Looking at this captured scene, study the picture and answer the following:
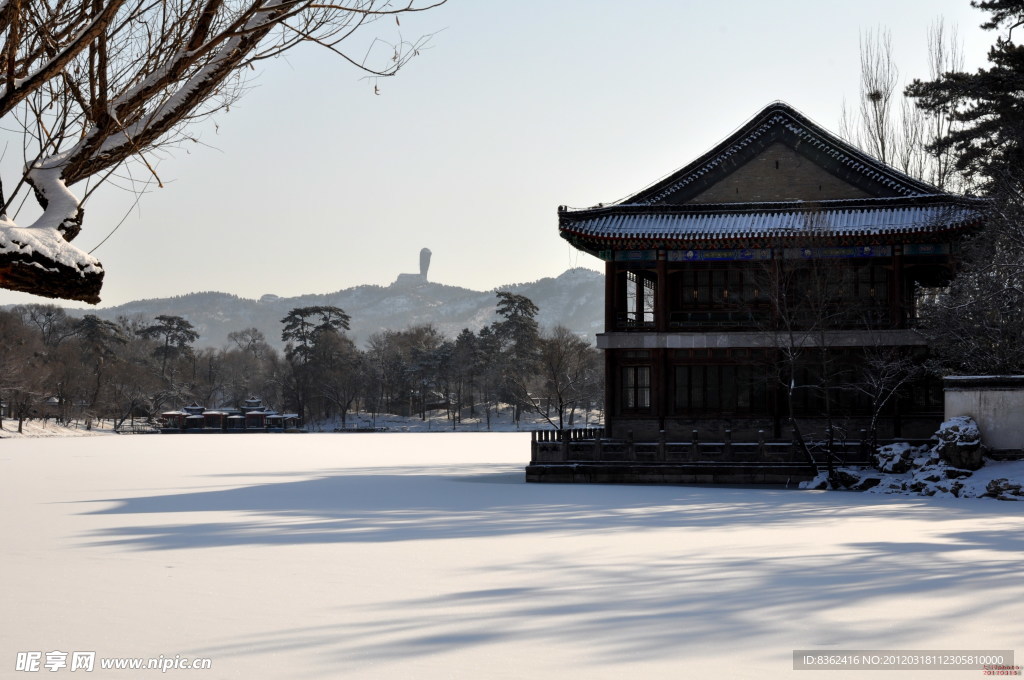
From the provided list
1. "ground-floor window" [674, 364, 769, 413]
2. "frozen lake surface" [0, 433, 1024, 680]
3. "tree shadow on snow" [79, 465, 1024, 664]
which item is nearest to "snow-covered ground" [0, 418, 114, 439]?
"ground-floor window" [674, 364, 769, 413]

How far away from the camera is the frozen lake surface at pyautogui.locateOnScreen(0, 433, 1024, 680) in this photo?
316 inches

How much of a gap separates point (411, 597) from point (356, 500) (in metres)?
11.1

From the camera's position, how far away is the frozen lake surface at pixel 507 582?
316 inches

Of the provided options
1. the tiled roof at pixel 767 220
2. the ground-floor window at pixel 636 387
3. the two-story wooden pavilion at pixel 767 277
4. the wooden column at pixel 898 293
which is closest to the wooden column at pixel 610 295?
the two-story wooden pavilion at pixel 767 277

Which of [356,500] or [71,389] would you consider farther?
[71,389]

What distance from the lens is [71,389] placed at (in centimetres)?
8075

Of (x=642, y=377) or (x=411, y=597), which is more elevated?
(x=642, y=377)

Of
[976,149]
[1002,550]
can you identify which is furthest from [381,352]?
[1002,550]

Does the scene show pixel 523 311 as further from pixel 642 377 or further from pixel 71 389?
pixel 642 377

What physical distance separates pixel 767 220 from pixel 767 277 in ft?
5.92

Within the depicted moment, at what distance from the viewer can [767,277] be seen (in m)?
28.9

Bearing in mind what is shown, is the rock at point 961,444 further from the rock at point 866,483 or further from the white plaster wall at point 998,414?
the rock at point 866,483

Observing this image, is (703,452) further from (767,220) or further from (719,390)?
(767,220)

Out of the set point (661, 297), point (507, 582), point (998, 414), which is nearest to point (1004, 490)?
point (998, 414)
